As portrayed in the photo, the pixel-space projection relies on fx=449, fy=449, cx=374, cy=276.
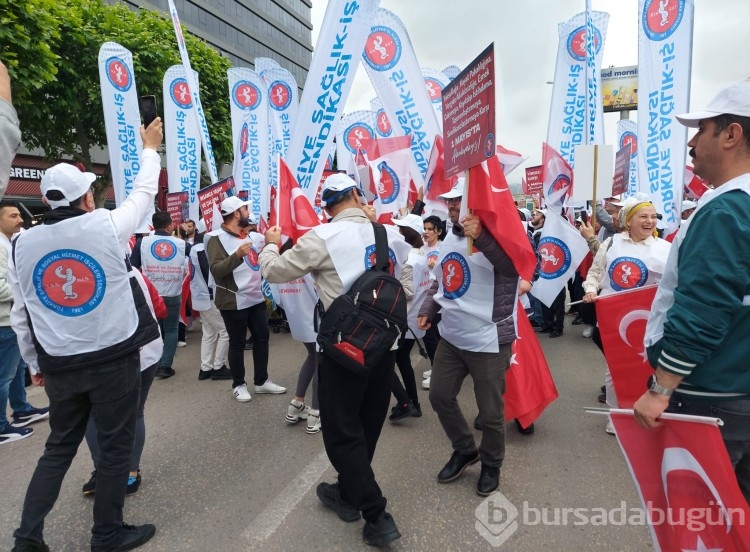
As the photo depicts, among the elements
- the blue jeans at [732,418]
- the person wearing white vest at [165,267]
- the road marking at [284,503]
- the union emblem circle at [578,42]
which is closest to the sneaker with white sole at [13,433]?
the person wearing white vest at [165,267]

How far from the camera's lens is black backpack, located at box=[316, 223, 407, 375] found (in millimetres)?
2337

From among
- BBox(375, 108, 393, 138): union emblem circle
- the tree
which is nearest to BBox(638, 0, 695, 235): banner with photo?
BBox(375, 108, 393, 138): union emblem circle

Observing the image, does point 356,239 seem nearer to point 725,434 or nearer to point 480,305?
point 480,305

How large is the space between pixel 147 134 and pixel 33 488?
2.03m

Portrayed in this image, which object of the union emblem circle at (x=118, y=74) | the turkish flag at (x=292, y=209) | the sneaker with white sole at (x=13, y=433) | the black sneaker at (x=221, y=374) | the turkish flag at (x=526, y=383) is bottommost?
the black sneaker at (x=221, y=374)

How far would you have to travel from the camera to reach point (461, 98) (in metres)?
2.96

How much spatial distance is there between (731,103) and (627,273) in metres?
2.41

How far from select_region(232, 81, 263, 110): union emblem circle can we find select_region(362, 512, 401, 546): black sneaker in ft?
28.4

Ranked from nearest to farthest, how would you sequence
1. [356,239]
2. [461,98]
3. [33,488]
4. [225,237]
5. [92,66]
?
[33,488]
[356,239]
[461,98]
[225,237]
[92,66]

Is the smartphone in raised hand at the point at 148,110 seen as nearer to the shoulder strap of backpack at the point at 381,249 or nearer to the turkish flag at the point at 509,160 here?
the shoulder strap of backpack at the point at 381,249

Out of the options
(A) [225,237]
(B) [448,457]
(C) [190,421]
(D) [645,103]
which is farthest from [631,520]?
(D) [645,103]

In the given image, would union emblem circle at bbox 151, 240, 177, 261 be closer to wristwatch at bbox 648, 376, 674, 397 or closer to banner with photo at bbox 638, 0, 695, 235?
wristwatch at bbox 648, 376, 674, 397

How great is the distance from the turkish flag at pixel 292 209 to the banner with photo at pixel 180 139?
6179mm

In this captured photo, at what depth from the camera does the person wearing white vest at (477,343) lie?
2.96 metres
